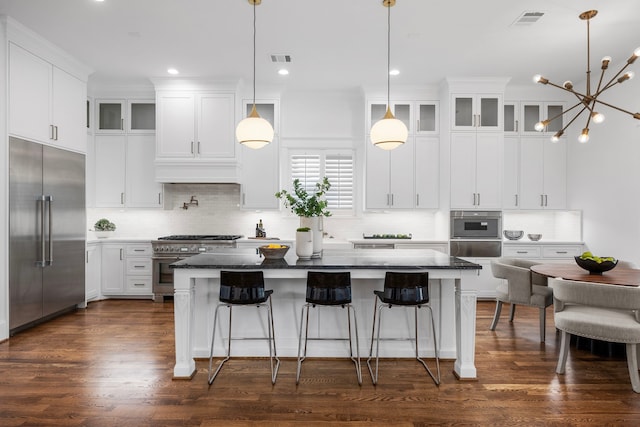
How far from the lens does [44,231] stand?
445 cm

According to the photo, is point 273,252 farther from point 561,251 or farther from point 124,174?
point 561,251

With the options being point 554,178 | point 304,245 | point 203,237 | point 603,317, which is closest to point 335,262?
point 304,245

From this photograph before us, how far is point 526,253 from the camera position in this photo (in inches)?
227

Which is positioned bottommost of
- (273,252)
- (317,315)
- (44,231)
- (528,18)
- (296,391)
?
(296,391)

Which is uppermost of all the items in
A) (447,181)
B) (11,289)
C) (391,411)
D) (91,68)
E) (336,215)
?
(91,68)

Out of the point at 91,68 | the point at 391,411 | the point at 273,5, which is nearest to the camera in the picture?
the point at 391,411

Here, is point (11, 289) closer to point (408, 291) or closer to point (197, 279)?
point (197, 279)

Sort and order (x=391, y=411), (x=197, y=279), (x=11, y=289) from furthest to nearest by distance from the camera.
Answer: (x=11, y=289)
(x=197, y=279)
(x=391, y=411)

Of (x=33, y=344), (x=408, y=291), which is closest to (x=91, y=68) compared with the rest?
(x=33, y=344)

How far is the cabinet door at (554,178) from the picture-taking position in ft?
19.9

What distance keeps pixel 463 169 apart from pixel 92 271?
563 centimetres

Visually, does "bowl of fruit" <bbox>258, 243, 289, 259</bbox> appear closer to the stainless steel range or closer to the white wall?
the stainless steel range

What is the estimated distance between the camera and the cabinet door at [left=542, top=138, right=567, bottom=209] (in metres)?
6.08

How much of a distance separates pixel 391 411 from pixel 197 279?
1917mm
